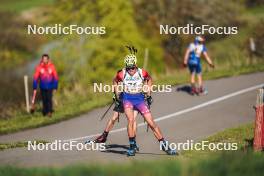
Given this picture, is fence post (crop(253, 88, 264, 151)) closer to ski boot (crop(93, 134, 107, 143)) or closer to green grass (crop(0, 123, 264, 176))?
ski boot (crop(93, 134, 107, 143))

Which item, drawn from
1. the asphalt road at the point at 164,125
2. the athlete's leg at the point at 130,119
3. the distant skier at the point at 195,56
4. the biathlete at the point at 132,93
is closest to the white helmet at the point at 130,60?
the biathlete at the point at 132,93

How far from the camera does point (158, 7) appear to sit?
58594 millimetres

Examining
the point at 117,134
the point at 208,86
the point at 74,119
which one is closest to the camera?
the point at 117,134

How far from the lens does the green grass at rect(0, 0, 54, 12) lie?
85.6m

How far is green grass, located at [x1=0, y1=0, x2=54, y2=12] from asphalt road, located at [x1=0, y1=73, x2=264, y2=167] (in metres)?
61.2

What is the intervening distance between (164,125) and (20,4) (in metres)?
73.0

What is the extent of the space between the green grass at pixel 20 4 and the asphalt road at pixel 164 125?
61.2m

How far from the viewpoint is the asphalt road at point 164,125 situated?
49.6 feet

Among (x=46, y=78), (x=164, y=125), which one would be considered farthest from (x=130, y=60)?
(x=46, y=78)

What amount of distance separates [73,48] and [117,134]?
3046cm

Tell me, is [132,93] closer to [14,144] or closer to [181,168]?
[14,144]

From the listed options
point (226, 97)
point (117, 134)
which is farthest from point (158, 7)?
point (117, 134)

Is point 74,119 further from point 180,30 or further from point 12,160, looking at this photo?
point 180,30

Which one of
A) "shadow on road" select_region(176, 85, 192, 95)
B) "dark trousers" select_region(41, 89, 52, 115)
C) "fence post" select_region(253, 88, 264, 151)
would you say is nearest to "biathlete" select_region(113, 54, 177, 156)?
"fence post" select_region(253, 88, 264, 151)
